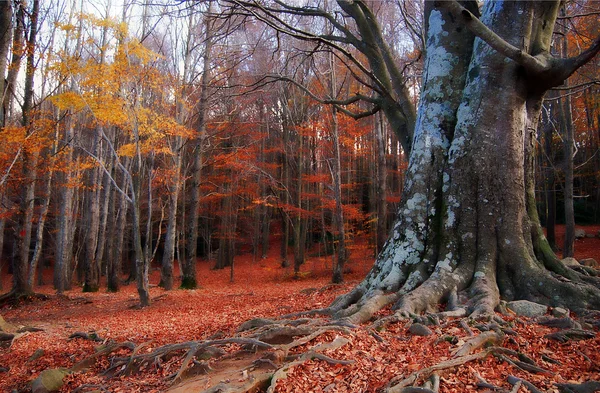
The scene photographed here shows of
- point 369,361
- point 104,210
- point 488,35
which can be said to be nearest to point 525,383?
point 369,361

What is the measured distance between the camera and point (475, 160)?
5480 mm

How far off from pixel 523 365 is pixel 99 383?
435cm

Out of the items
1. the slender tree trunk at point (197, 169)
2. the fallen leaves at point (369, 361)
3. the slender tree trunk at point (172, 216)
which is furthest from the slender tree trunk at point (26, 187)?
the fallen leaves at point (369, 361)

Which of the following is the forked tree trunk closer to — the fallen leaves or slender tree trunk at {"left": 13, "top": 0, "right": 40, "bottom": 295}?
the fallen leaves

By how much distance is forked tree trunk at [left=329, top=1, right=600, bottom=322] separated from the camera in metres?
5.04

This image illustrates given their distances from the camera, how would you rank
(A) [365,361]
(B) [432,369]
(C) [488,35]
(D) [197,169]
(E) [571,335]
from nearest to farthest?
(B) [432,369] → (A) [365,361] → (E) [571,335] → (C) [488,35] → (D) [197,169]

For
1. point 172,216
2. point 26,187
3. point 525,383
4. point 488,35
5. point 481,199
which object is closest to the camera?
point 525,383

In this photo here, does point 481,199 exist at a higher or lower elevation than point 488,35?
lower

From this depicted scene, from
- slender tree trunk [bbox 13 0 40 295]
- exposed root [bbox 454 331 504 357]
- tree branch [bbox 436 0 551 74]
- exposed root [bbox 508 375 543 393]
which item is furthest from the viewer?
slender tree trunk [bbox 13 0 40 295]

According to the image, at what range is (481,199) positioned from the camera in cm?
543

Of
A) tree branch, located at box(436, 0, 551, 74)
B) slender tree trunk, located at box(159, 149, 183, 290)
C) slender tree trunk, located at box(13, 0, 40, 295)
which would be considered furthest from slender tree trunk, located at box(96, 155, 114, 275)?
tree branch, located at box(436, 0, 551, 74)

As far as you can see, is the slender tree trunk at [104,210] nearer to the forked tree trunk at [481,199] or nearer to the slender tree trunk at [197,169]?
the slender tree trunk at [197,169]

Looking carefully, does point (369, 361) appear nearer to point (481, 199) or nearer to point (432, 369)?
point (432, 369)

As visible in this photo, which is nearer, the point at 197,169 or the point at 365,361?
the point at 365,361
